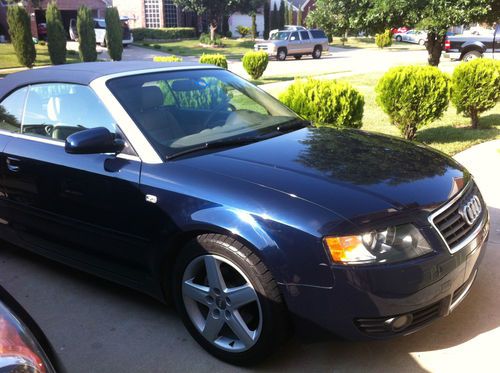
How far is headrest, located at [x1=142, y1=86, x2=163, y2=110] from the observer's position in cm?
338

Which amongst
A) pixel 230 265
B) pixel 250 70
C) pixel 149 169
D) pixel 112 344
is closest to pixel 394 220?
pixel 230 265

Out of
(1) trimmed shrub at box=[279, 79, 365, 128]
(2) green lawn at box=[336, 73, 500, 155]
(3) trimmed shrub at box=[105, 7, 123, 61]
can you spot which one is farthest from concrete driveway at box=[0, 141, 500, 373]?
(3) trimmed shrub at box=[105, 7, 123, 61]

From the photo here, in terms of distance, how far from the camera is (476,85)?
8.26 m

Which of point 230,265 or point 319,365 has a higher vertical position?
point 230,265

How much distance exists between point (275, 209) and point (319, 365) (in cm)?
95

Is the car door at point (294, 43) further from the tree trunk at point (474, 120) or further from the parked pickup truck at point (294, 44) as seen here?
the tree trunk at point (474, 120)

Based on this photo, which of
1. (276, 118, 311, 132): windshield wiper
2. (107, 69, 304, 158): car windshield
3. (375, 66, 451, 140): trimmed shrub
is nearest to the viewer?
(107, 69, 304, 158): car windshield

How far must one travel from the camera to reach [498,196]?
17.5ft

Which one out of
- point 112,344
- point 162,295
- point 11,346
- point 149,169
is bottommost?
point 112,344

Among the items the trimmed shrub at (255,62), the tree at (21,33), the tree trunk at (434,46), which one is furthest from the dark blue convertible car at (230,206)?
the tree at (21,33)

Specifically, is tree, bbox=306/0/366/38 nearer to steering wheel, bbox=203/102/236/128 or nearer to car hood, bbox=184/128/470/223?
steering wheel, bbox=203/102/236/128

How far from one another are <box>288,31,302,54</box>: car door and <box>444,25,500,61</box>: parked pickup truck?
12.2 metres

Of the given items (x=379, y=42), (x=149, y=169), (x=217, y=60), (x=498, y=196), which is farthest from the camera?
(x=379, y=42)

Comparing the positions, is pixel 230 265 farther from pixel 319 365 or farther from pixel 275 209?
pixel 319 365
